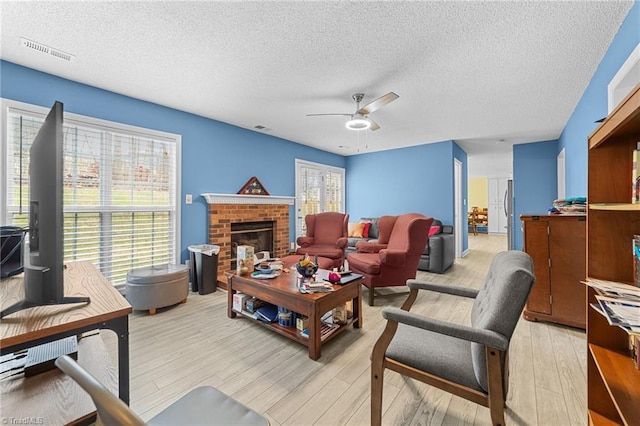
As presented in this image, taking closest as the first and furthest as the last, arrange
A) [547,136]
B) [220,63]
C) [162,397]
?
[162,397]
[220,63]
[547,136]

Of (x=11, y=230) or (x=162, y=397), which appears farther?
(x=162, y=397)

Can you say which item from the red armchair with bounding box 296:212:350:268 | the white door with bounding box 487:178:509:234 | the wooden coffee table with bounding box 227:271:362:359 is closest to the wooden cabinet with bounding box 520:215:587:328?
the wooden coffee table with bounding box 227:271:362:359

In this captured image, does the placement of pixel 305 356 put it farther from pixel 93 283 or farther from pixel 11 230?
pixel 11 230

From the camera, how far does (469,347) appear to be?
132 centimetres

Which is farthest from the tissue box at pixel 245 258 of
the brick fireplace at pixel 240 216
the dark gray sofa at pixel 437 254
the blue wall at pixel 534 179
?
the blue wall at pixel 534 179

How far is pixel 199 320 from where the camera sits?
2576 millimetres

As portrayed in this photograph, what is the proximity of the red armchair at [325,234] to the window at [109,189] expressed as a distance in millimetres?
1773

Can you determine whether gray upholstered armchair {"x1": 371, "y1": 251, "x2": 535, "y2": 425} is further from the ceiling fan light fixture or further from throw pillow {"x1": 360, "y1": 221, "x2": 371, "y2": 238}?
throw pillow {"x1": 360, "y1": 221, "x2": 371, "y2": 238}

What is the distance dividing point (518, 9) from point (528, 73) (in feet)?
3.48

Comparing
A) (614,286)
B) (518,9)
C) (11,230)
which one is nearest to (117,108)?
(11,230)

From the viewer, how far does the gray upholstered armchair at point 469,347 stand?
102 cm

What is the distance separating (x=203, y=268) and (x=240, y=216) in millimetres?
1020

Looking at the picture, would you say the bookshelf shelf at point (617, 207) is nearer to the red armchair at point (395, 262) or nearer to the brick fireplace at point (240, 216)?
the red armchair at point (395, 262)

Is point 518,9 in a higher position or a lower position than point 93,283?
higher
